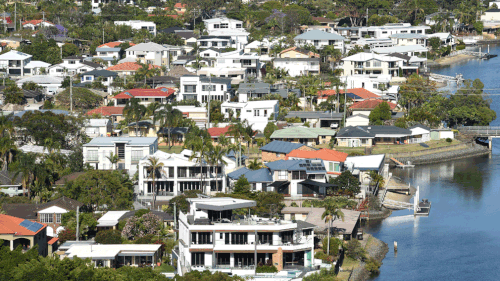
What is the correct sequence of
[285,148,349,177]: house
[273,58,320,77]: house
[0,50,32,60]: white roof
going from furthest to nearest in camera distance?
[0,50,32,60]: white roof → [273,58,320,77]: house → [285,148,349,177]: house

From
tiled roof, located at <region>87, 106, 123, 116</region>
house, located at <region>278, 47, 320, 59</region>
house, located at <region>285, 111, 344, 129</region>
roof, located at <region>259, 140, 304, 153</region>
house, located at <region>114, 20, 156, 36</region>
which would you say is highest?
house, located at <region>114, 20, 156, 36</region>

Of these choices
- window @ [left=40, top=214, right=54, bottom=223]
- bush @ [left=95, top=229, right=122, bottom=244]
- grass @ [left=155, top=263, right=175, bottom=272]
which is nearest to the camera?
grass @ [left=155, top=263, right=175, bottom=272]

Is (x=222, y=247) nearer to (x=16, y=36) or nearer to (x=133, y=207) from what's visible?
(x=133, y=207)

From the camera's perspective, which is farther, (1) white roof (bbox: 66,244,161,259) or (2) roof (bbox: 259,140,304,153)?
(2) roof (bbox: 259,140,304,153)

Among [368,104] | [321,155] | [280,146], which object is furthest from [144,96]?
[321,155]

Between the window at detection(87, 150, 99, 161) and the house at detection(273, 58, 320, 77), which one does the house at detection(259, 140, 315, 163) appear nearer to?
the window at detection(87, 150, 99, 161)

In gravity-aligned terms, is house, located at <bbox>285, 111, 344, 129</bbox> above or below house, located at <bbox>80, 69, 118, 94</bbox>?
below

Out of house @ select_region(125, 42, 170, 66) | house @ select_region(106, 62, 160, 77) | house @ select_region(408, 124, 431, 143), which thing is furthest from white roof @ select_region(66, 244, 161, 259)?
house @ select_region(125, 42, 170, 66)

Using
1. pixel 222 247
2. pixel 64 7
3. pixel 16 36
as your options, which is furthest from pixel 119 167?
pixel 64 7
